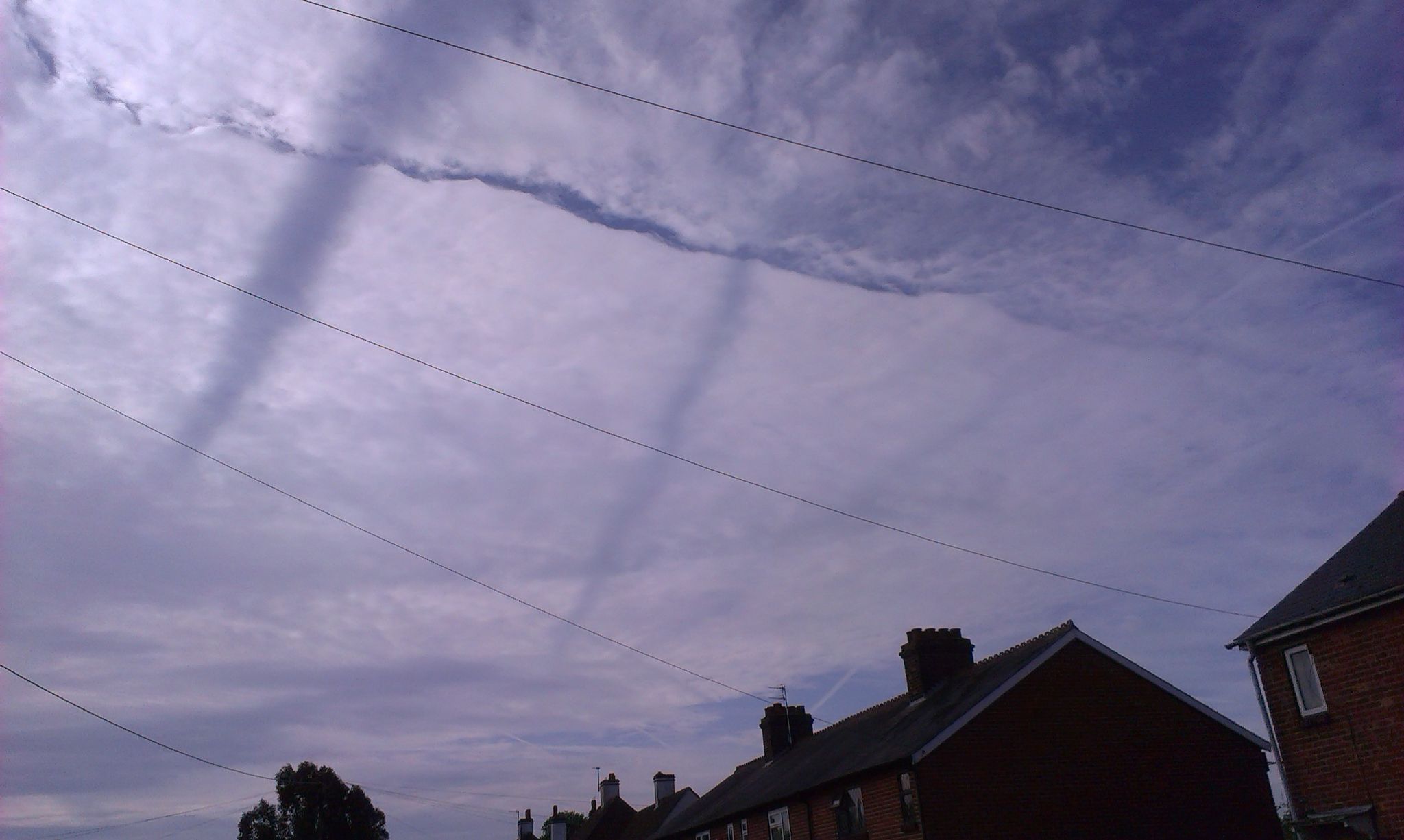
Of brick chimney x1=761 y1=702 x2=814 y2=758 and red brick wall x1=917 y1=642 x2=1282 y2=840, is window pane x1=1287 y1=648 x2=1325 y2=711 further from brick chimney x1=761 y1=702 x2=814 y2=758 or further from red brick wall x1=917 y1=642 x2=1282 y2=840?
brick chimney x1=761 y1=702 x2=814 y2=758

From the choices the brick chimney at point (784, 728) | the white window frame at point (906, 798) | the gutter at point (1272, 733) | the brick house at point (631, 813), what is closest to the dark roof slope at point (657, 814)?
the brick house at point (631, 813)

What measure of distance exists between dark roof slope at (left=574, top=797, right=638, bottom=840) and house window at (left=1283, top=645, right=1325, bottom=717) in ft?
156

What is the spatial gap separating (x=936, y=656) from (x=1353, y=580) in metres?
13.6

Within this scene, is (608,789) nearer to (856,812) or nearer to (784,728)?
(784,728)

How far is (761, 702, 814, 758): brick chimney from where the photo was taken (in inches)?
1555

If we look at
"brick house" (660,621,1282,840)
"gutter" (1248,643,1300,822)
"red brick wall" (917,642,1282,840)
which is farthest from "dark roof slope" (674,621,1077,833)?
"gutter" (1248,643,1300,822)

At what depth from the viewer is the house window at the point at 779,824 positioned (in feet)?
99.2

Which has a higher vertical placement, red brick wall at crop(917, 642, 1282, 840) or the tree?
the tree

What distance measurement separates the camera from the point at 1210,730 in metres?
25.8

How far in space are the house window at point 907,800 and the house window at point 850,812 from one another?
2206mm

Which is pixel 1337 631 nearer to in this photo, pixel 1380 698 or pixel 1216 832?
pixel 1380 698

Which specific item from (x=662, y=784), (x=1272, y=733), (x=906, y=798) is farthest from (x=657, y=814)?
(x=1272, y=733)

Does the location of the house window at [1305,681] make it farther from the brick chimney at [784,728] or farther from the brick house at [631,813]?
the brick house at [631,813]

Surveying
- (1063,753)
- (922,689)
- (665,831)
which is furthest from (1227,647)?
(665,831)
